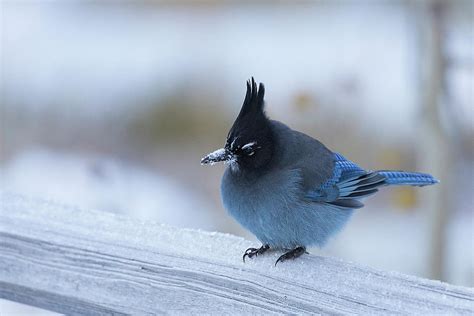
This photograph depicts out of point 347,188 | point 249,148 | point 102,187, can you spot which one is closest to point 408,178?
point 347,188

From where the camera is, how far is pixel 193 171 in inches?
278

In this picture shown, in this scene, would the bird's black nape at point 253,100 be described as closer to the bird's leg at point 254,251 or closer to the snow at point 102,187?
the bird's leg at point 254,251

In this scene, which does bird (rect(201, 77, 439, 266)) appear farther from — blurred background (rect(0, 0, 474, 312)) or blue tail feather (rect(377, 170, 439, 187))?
blurred background (rect(0, 0, 474, 312))

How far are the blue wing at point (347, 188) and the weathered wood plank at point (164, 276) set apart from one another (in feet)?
1.41

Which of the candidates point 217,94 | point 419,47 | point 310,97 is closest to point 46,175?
point 217,94

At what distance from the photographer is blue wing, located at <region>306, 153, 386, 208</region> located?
245 centimetres

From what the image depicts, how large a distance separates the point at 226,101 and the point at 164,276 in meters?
5.75

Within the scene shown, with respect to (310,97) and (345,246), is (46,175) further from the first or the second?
(310,97)

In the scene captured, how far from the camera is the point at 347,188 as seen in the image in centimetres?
251

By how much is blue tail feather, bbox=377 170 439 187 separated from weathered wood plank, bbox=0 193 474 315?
1.82 feet

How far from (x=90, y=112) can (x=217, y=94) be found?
47.8 inches

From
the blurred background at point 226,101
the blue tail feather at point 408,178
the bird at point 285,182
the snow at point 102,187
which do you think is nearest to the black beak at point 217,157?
the bird at point 285,182

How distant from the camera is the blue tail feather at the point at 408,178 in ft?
7.80

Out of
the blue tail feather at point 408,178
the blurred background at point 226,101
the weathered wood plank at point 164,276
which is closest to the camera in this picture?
Answer: the weathered wood plank at point 164,276
